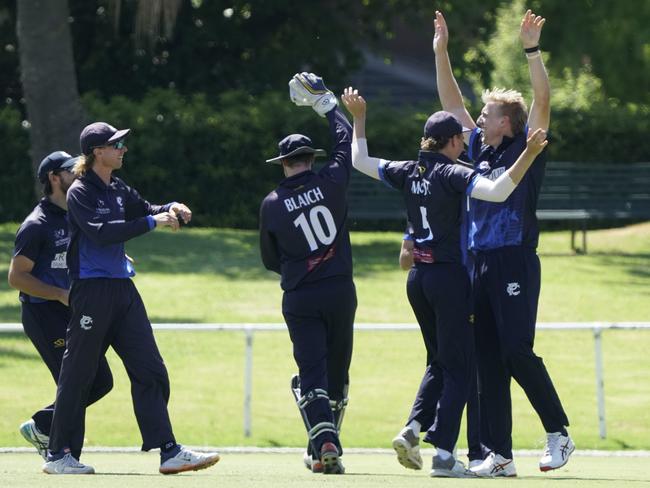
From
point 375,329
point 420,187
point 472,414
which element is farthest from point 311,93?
point 375,329

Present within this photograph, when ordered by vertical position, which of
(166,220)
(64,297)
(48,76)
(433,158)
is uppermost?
(433,158)

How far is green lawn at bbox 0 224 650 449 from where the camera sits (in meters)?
11.6

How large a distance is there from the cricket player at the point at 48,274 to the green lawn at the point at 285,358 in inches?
88.2

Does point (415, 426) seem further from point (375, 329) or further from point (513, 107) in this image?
point (375, 329)

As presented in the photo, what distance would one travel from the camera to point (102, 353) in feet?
27.5

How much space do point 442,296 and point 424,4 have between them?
18395 millimetres

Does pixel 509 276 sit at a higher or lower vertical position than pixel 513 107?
lower

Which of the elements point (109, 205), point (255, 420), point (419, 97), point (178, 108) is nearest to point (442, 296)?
point (109, 205)

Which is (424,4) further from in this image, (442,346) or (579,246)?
(442,346)

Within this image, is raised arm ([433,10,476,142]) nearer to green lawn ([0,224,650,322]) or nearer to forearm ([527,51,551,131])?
forearm ([527,51,551,131])

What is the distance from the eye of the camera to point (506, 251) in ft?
26.4

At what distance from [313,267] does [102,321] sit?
3.73ft

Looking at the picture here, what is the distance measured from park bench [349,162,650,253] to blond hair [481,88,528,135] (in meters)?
12.9

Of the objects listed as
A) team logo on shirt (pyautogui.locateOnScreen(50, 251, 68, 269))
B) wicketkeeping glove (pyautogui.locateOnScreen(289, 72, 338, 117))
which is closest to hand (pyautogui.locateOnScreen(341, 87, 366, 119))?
wicketkeeping glove (pyautogui.locateOnScreen(289, 72, 338, 117))
